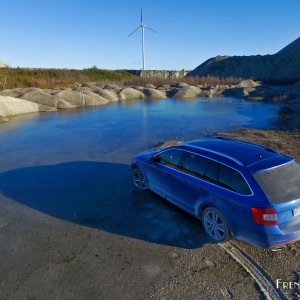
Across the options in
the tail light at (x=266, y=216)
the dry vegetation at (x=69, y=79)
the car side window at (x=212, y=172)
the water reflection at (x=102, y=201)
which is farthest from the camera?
the dry vegetation at (x=69, y=79)

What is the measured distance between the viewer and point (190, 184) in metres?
5.69

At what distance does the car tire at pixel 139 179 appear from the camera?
742cm

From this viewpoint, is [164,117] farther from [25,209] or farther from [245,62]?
[245,62]

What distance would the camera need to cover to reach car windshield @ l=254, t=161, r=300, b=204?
452cm

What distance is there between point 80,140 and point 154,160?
8.58 meters

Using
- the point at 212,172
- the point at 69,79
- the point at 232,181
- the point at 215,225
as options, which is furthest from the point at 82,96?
the point at 69,79

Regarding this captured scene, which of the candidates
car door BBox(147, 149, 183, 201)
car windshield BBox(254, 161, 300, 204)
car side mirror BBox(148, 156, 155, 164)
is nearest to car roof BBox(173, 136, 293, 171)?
car windshield BBox(254, 161, 300, 204)

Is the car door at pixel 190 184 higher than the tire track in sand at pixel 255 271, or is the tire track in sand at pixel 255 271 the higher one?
the car door at pixel 190 184

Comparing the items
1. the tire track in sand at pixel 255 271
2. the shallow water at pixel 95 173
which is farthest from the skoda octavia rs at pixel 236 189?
the shallow water at pixel 95 173

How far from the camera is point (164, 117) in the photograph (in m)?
22.8

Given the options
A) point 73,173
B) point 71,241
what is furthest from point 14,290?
point 73,173

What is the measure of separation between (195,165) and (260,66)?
95.5m

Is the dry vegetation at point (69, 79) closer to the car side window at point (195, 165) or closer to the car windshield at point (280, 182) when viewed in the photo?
the car side window at point (195, 165)

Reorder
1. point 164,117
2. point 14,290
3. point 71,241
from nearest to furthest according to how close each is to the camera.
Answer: point 14,290
point 71,241
point 164,117
